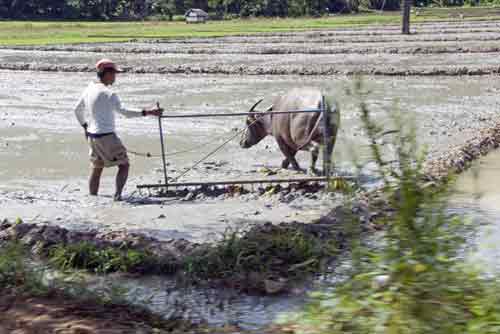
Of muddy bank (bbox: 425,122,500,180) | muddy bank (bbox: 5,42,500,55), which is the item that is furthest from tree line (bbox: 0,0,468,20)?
muddy bank (bbox: 425,122,500,180)

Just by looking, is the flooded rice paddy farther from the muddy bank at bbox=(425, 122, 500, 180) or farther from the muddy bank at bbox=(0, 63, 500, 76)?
the muddy bank at bbox=(425, 122, 500, 180)

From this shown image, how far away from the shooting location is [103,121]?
32.4 ft

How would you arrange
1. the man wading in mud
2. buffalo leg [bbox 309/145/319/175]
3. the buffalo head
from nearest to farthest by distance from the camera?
the man wading in mud → buffalo leg [bbox 309/145/319/175] → the buffalo head

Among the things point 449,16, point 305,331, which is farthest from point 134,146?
point 449,16

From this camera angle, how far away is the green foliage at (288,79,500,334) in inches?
145

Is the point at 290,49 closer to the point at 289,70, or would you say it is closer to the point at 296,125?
the point at 289,70

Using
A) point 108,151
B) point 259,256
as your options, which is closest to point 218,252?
point 259,256

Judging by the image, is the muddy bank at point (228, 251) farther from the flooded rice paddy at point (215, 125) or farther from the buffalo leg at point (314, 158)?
the buffalo leg at point (314, 158)

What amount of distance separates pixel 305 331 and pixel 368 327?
0.45 metres

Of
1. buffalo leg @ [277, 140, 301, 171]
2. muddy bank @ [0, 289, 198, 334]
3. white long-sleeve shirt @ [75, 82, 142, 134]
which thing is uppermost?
white long-sleeve shirt @ [75, 82, 142, 134]

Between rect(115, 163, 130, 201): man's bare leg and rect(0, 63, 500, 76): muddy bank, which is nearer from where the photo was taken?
rect(115, 163, 130, 201): man's bare leg

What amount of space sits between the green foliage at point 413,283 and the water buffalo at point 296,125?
637 cm

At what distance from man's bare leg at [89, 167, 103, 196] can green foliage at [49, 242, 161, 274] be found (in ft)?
10.0

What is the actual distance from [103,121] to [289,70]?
541 inches
